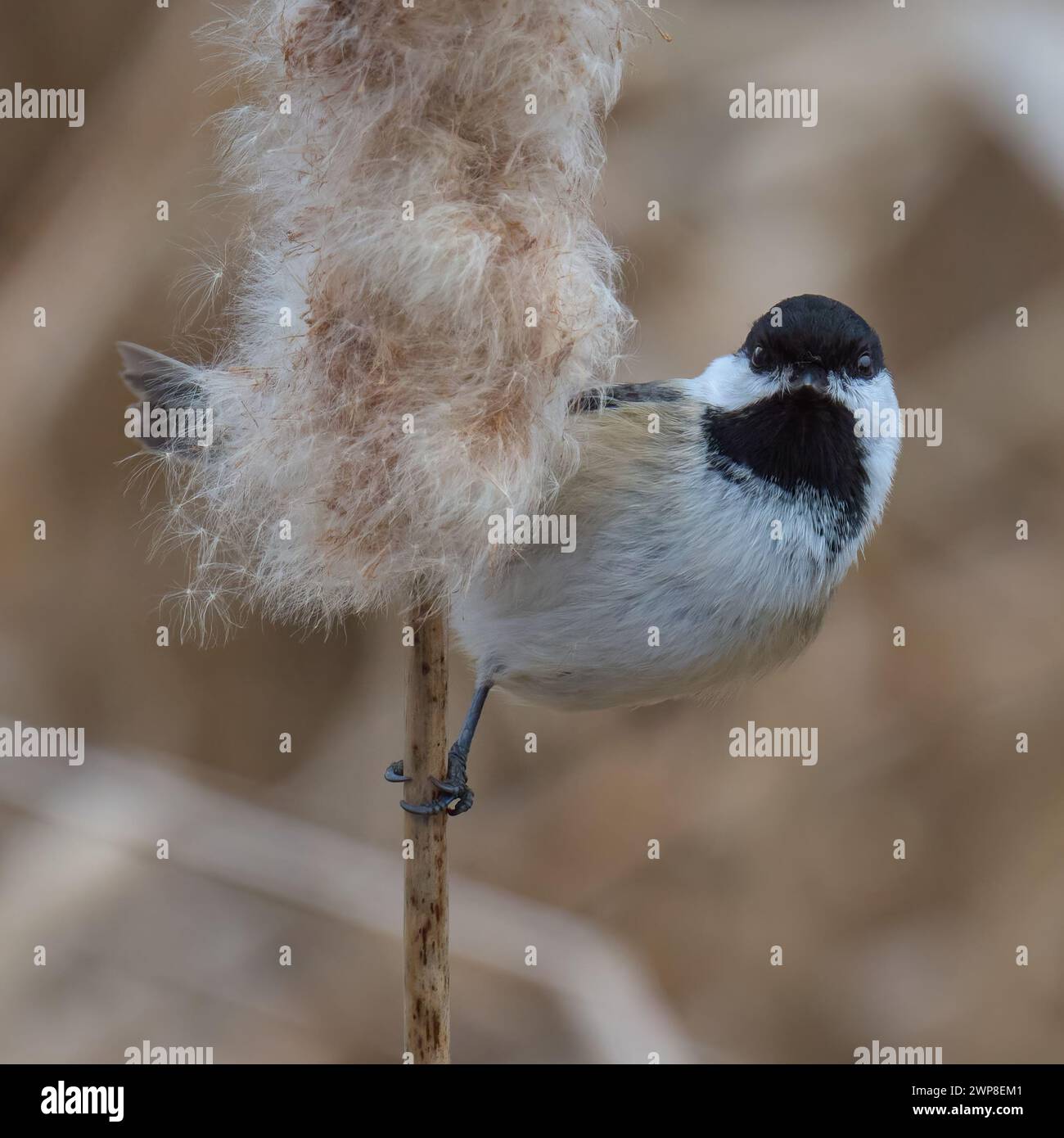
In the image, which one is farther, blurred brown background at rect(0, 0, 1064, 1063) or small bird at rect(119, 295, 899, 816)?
blurred brown background at rect(0, 0, 1064, 1063)

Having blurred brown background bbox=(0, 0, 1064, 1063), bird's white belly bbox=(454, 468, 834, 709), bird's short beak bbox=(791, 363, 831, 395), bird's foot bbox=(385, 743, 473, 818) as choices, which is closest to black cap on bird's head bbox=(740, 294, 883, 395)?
bird's short beak bbox=(791, 363, 831, 395)

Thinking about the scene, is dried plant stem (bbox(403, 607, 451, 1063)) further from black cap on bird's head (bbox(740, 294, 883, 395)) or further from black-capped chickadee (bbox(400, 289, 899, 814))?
black cap on bird's head (bbox(740, 294, 883, 395))

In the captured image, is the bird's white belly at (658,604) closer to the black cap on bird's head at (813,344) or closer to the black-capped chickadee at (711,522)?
the black-capped chickadee at (711,522)

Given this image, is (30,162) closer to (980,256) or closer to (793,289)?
(793,289)

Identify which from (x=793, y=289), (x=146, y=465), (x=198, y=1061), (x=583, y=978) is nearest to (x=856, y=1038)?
(x=583, y=978)

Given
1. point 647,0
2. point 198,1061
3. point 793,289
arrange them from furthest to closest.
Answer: point 198,1061
point 793,289
point 647,0

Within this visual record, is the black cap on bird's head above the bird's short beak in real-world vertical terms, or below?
above

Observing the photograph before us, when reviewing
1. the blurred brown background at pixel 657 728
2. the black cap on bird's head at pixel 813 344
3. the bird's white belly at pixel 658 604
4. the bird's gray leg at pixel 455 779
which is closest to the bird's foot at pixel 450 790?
the bird's gray leg at pixel 455 779

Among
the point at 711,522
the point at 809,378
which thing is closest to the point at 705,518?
the point at 711,522

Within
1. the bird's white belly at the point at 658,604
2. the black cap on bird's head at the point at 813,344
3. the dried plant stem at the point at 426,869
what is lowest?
the dried plant stem at the point at 426,869
